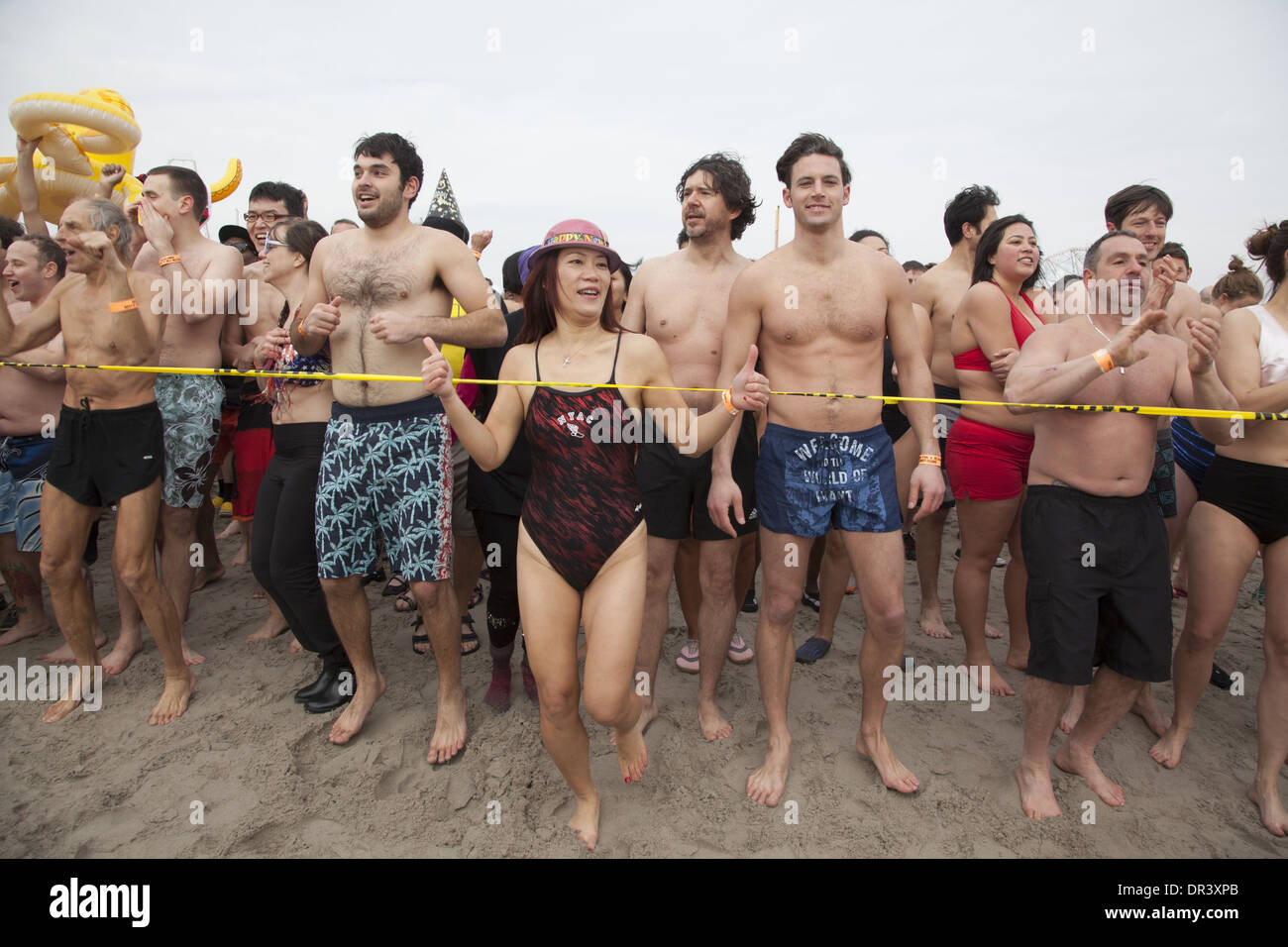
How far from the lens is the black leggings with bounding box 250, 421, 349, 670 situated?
3518 millimetres

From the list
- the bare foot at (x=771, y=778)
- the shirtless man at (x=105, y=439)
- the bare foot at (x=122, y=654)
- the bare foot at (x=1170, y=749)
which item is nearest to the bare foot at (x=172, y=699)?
the shirtless man at (x=105, y=439)

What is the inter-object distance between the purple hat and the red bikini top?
2344mm

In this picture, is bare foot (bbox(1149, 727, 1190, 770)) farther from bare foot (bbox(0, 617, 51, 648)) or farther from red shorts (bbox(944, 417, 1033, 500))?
bare foot (bbox(0, 617, 51, 648))

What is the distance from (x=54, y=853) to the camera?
2645 mm

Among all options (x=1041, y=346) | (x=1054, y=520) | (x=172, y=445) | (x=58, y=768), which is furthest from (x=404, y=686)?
(x=1041, y=346)

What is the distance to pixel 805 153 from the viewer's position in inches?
118

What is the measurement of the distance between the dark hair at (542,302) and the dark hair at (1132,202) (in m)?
3.32

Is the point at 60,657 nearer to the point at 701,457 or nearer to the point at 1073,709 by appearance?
the point at 701,457

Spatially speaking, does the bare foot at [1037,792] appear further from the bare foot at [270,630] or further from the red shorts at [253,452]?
the red shorts at [253,452]

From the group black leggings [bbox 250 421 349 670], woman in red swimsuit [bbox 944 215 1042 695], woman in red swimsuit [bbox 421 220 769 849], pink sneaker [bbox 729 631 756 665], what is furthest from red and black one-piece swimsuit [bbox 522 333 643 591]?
woman in red swimsuit [bbox 944 215 1042 695]

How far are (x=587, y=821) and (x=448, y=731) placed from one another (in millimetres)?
971

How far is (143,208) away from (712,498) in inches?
151

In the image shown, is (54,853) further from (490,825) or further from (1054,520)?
(1054,520)

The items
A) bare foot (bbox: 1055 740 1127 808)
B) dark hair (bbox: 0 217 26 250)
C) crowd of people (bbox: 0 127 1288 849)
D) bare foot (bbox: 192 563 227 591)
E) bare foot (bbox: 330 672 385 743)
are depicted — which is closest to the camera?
crowd of people (bbox: 0 127 1288 849)
